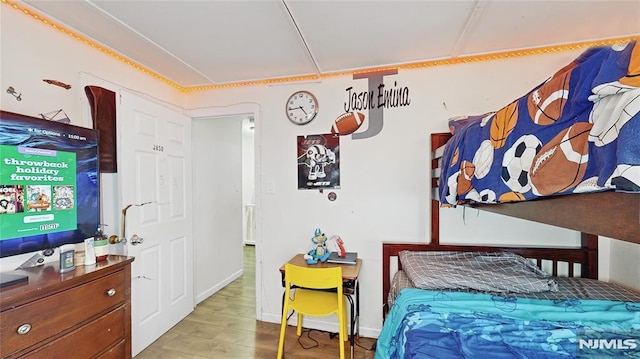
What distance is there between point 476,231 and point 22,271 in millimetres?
3058

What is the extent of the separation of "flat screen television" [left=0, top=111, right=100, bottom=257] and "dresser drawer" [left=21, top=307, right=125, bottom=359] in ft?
1.59

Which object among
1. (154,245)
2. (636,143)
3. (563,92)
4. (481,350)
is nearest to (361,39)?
(563,92)

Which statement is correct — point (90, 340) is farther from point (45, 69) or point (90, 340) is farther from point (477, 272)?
point (477, 272)

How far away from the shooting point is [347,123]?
2.40m

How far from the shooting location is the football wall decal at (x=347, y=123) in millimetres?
2383

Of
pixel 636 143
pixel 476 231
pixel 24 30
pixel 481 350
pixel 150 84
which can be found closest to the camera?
pixel 636 143

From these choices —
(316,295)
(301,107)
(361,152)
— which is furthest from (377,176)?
(316,295)

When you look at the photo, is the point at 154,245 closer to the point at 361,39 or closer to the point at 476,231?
the point at 361,39

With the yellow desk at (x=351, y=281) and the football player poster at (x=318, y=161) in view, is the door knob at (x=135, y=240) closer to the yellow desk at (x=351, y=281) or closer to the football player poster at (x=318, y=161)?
the yellow desk at (x=351, y=281)

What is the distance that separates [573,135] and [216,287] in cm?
360

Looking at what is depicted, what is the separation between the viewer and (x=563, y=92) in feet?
2.56

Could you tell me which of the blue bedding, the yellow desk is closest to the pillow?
the blue bedding

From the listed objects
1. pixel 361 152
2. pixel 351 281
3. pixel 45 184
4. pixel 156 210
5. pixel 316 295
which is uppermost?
pixel 361 152
